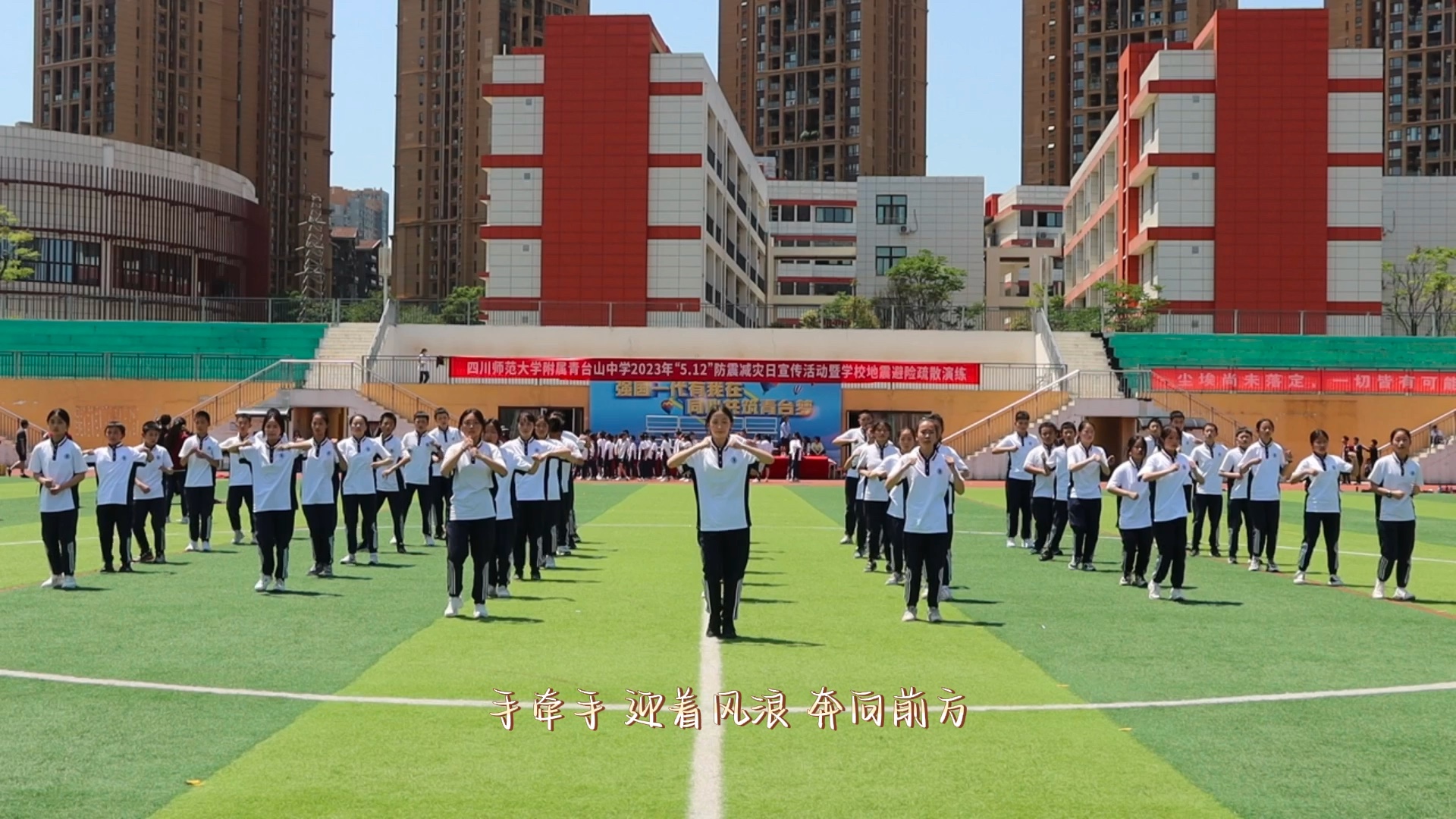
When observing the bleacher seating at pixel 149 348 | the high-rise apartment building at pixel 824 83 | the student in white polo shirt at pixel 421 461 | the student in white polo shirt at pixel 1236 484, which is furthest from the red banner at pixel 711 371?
the high-rise apartment building at pixel 824 83

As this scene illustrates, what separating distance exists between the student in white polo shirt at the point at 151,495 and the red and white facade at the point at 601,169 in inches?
1824

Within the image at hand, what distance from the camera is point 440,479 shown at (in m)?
23.1

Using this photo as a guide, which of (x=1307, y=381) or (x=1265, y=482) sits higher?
(x=1307, y=381)

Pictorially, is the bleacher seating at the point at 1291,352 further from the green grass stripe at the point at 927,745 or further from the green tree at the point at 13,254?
the green tree at the point at 13,254

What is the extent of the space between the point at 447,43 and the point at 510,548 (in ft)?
531


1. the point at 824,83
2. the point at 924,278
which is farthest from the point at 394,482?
the point at 824,83

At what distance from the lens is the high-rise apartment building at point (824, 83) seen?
154 meters

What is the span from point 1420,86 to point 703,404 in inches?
4719

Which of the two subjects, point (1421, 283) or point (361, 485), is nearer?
point (361, 485)

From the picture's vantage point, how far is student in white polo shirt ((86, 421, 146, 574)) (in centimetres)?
1820

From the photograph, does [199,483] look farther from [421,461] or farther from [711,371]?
[711,371]

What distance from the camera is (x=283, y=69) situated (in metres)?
173

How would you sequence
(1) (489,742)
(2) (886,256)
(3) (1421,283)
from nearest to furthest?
(1) (489,742)
(3) (1421,283)
(2) (886,256)

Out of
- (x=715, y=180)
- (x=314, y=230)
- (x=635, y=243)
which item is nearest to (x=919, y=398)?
(x=635, y=243)
